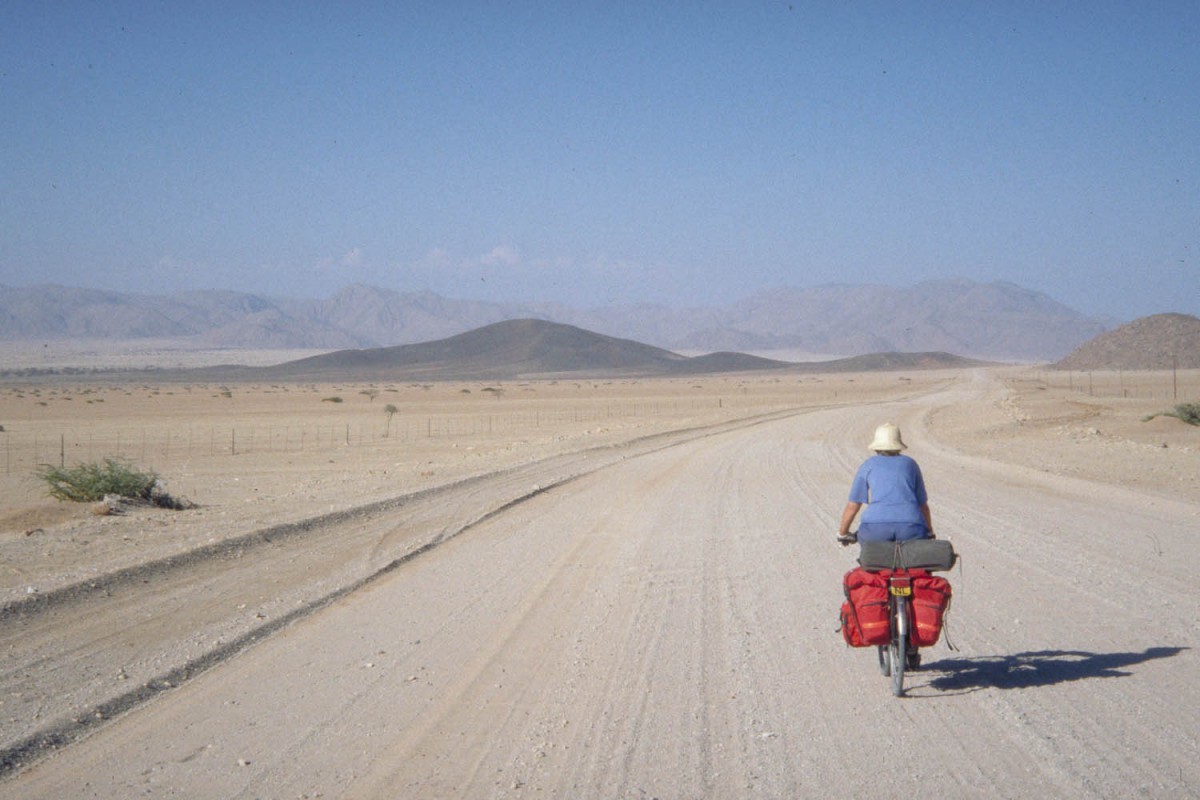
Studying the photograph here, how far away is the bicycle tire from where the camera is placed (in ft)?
22.3

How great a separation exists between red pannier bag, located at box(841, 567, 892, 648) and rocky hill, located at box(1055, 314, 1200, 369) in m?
135

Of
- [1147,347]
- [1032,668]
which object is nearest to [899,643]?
[1032,668]

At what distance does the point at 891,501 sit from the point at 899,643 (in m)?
1.03

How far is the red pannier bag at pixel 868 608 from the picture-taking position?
6.94 metres

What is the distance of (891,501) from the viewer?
731 cm

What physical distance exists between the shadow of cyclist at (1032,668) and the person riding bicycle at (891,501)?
1.04 m

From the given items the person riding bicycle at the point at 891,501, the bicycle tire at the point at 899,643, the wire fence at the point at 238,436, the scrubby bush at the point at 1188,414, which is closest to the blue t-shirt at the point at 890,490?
the person riding bicycle at the point at 891,501

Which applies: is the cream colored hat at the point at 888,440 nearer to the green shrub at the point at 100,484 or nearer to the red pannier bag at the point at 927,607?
the red pannier bag at the point at 927,607

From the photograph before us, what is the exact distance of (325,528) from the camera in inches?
582

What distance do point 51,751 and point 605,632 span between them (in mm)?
4219

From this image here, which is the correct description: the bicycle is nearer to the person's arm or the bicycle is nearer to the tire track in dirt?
the person's arm

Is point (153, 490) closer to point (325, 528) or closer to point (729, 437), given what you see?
point (325, 528)

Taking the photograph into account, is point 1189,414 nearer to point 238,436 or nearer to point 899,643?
point 899,643

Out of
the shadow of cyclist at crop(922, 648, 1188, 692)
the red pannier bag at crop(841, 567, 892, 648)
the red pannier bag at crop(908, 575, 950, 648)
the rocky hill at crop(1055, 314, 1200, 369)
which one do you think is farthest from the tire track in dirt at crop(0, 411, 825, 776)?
the rocky hill at crop(1055, 314, 1200, 369)
